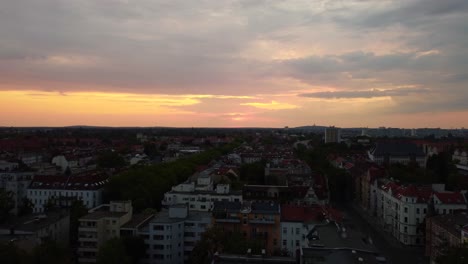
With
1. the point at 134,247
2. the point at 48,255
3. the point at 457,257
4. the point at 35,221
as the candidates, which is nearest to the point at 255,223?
the point at 134,247

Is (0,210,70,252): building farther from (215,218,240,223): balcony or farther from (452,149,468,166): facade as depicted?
(452,149,468,166): facade

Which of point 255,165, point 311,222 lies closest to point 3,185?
point 255,165

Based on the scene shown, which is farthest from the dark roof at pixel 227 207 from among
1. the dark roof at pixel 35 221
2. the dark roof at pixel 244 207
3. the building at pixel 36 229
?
the dark roof at pixel 35 221

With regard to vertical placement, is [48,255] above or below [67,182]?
below

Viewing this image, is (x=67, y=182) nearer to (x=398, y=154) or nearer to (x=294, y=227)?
(x=294, y=227)

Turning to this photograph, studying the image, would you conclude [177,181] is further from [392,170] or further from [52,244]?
[52,244]

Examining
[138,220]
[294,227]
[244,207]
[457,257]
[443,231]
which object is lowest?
[138,220]
